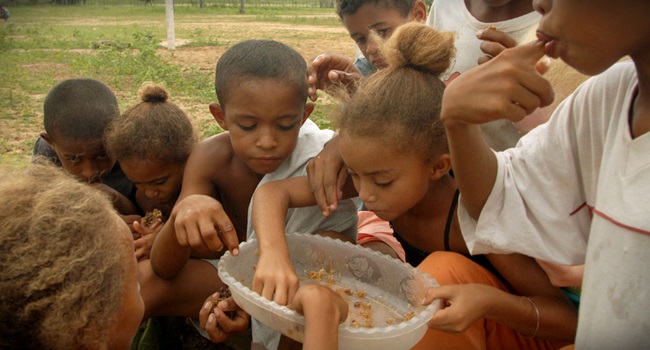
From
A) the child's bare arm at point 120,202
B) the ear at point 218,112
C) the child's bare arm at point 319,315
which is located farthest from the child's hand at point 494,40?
the child's bare arm at point 120,202

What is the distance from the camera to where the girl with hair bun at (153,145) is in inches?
103

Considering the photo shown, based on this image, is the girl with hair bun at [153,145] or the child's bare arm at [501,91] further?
the girl with hair bun at [153,145]

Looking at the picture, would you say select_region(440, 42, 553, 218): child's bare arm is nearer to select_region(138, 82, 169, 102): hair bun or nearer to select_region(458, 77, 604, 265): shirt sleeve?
select_region(458, 77, 604, 265): shirt sleeve

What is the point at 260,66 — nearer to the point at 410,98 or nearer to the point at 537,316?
the point at 410,98

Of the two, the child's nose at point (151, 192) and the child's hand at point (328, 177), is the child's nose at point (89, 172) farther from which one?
the child's hand at point (328, 177)

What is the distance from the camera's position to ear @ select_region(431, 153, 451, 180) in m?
1.95

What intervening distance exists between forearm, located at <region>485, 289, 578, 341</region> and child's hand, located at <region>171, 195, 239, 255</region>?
802 millimetres

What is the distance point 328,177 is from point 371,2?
1189 mm

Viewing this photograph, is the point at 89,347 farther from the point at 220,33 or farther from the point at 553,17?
the point at 220,33

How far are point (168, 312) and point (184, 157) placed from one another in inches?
28.3

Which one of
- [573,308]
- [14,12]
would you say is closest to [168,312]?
[573,308]

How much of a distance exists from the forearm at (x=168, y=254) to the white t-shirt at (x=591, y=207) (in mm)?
989

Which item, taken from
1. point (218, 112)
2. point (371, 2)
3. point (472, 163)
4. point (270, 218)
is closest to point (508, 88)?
point (472, 163)

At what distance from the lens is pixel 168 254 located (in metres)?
2.14
